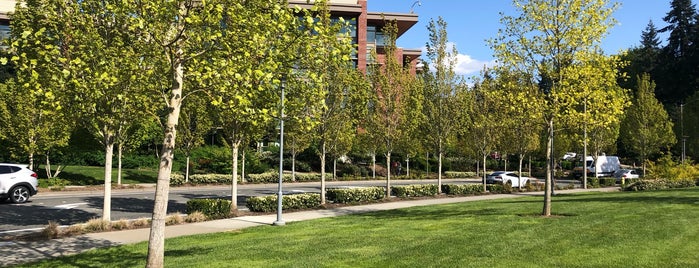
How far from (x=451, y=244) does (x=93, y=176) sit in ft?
92.7

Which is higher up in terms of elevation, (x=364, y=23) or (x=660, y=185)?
(x=364, y=23)

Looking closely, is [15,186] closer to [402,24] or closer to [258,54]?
[258,54]

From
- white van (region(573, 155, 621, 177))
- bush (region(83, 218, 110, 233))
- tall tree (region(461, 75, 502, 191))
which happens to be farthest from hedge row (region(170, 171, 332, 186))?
white van (region(573, 155, 621, 177))

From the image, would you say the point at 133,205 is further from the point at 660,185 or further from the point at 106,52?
the point at 660,185

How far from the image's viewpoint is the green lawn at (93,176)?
99.8 ft

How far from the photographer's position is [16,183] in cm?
2044

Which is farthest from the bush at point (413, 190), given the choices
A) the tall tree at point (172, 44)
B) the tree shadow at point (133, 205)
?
the tall tree at point (172, 44)

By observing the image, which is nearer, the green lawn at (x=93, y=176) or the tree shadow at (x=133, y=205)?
the tree shadow at (x=133, y=205)

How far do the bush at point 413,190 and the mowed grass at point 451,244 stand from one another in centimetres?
990

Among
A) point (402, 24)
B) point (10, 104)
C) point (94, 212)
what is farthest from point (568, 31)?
point (402, 24)

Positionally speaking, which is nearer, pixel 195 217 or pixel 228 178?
pixel 195 217

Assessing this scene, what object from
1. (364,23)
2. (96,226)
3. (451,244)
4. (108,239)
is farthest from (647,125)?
(108,239)

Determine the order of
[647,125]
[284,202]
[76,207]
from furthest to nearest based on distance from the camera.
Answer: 1. [647,125]
2. [76,207]
3. [284,202]

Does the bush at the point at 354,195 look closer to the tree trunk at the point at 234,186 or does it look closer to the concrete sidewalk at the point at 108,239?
the concrete sidewalk at the point at 108,239
